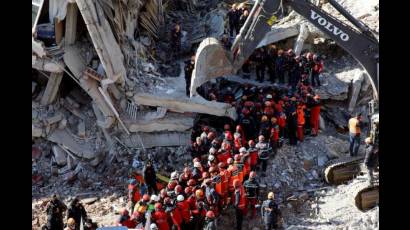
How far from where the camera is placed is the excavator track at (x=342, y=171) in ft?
52.0

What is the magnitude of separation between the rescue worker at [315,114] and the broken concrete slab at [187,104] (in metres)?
1.83

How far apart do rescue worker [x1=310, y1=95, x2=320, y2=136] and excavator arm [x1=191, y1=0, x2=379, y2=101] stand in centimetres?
138

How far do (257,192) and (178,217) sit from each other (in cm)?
182

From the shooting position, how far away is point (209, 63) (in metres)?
16.9

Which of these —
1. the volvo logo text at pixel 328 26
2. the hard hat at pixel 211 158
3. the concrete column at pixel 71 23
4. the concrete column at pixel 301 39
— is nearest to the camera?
the volvo logo text at pixel 328 26

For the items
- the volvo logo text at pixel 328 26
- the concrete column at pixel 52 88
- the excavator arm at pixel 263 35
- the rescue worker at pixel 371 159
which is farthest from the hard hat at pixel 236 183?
the concrete column at pixel 52 88

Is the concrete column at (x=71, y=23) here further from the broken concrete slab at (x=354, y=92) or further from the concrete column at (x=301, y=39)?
the broken concrete slab at (x=354, y=92)

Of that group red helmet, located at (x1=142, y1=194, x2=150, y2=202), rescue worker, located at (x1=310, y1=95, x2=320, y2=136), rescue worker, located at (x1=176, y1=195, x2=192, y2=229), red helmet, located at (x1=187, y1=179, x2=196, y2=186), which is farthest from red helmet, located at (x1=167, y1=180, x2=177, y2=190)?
rescue worker, located at (x1=310, y1=95, x2=320, y2=136)

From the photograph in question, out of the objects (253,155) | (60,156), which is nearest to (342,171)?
(253,155)

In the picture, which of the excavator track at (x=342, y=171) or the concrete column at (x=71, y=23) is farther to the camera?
the concrete column at (x=71, y=23)

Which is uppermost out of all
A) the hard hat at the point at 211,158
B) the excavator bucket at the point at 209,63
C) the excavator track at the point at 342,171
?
the excavator bucket at the point at 209,63

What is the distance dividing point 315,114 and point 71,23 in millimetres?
6168

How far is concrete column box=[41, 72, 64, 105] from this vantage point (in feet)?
57.8
